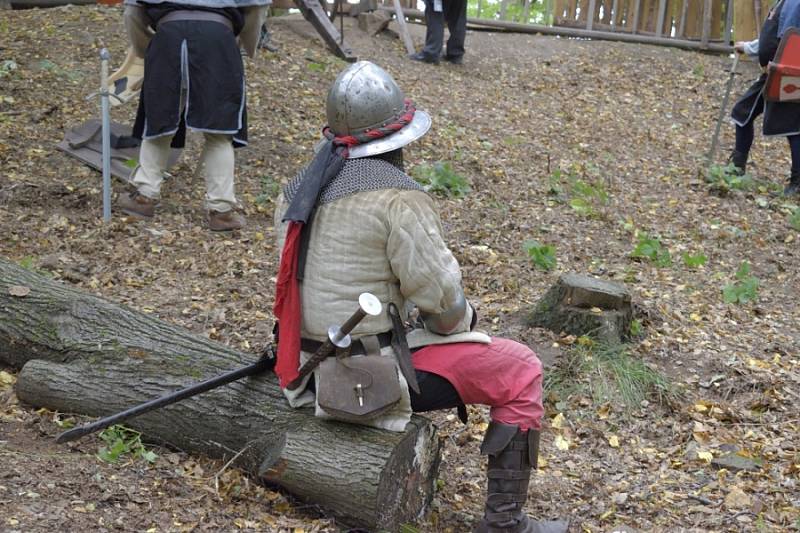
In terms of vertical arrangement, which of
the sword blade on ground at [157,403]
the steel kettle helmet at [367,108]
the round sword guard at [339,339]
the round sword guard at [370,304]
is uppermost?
the steel kettle helmet at [367,108]

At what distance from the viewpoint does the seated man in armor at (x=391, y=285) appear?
299cm

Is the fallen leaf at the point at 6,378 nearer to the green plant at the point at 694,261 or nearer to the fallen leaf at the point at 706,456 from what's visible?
the fallen leaf at the point at 706,456

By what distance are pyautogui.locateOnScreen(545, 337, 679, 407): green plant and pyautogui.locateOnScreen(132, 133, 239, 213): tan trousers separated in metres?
2.49

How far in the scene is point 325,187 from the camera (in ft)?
10.0

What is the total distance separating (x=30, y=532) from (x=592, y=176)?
6.25 metres

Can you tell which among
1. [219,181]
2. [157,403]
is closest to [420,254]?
[157,403]

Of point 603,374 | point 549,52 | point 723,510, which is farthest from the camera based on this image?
point 549,52

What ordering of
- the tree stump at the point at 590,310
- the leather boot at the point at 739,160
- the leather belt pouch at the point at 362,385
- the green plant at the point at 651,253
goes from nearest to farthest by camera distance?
the leather belt pouch at the point at 362,385, the tree stump at the point at 590,310, the green plant at the point at 651,253, the leather boot at the point at 739,160

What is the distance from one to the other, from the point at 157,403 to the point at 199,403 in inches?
10.1

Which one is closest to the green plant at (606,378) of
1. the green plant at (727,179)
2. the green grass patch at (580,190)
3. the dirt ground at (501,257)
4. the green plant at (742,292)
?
the dirt ground at (501,257)

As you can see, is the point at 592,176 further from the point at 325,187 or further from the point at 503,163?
the point at 325,187

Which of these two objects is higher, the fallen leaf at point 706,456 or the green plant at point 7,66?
the green plant at point 7,66

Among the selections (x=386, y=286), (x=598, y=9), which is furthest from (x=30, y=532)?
(x=598, y=9)

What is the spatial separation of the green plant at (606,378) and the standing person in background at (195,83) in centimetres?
249
